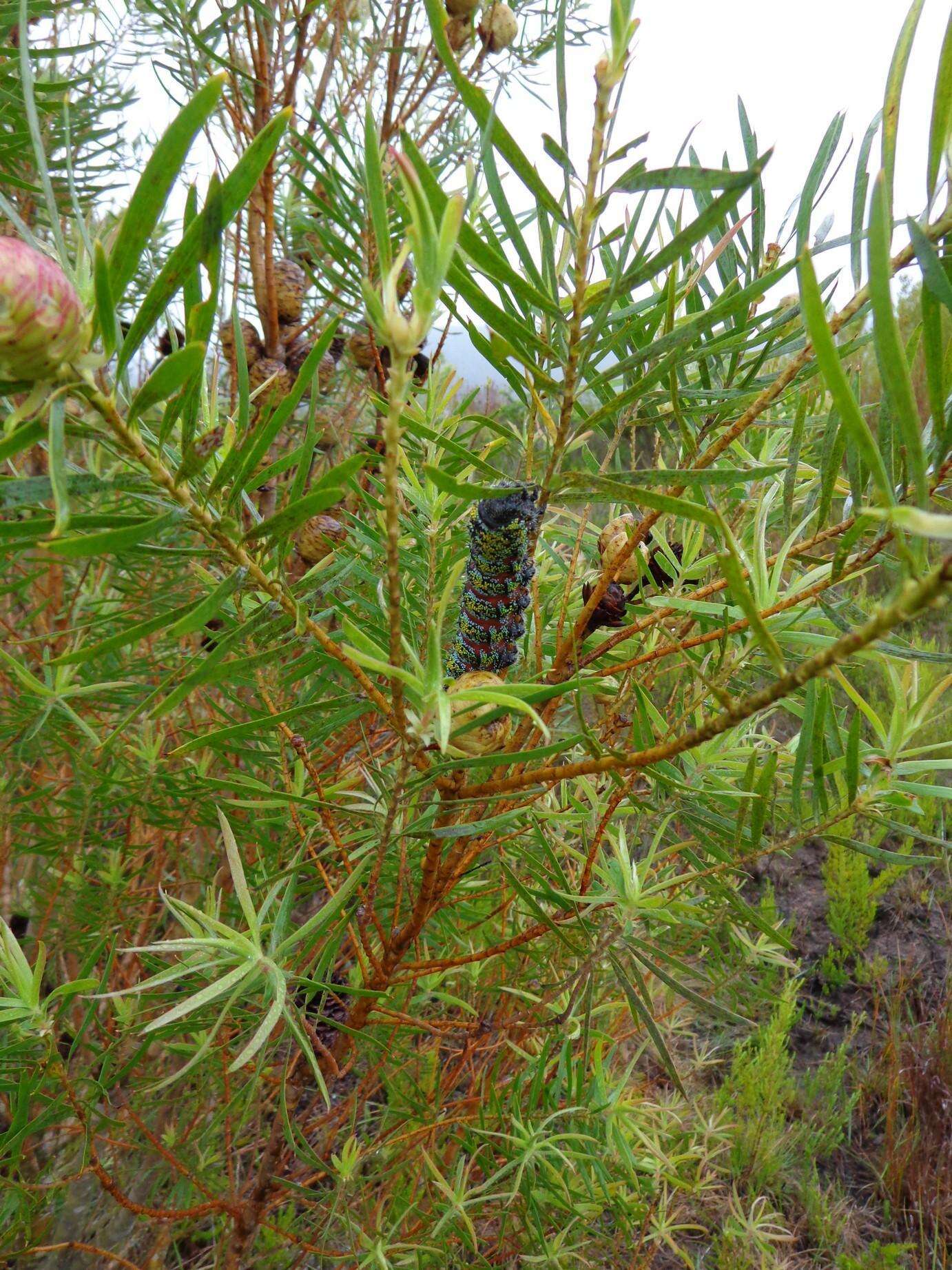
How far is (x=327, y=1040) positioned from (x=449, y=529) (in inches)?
21.4

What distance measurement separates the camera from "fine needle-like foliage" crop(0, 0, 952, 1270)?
0.18m

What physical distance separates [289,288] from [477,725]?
1.74 ft

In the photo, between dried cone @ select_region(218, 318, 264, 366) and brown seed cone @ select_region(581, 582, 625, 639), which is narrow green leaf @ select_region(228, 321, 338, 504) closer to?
brown seed cone @ select_region(581, 582, 625, 639)

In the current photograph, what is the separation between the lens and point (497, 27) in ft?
1.50

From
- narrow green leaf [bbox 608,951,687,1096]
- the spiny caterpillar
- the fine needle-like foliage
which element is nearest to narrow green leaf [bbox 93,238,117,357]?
the fine needle-like foliage

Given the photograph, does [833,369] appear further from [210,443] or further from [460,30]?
[460,30]

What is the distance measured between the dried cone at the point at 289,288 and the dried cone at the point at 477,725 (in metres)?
0.49

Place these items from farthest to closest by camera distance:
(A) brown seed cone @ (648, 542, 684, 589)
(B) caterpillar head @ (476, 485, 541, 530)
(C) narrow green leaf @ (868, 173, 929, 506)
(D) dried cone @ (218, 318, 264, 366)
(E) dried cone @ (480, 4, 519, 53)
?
(D) dried cone @ (218, 318, 264, 366)
(E) dried cone @ (480, 4, 519, 53)
(A) brown seed cone @ (648, 542, 684, 589)
(B) caterpillar head @ (476, 485, 541, 530)
(C) narrow green leaf @ (868, 173, 929, 506)

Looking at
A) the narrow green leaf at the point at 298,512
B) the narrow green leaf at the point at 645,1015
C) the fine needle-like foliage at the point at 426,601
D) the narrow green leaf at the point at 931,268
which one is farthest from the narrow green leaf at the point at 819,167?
the narrow green leaf at the point at 645,1015

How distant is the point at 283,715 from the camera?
26 cm

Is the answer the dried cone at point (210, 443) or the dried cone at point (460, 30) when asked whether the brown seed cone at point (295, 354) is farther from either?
the dried cone at point (210, 443)

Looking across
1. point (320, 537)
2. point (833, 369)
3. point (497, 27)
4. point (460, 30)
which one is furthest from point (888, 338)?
point (460, 30)

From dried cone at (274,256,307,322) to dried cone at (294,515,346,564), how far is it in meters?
0.28

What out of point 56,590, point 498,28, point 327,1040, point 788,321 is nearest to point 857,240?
point 788,321
